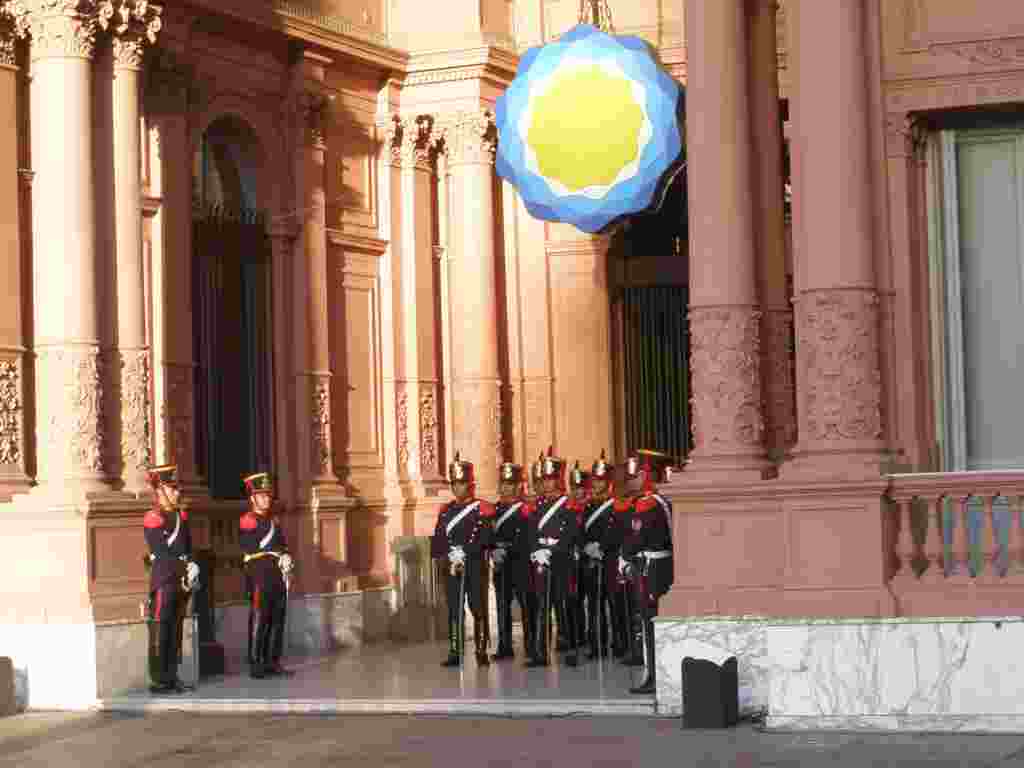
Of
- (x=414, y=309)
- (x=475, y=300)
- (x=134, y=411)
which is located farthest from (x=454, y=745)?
(x=475, y=300)

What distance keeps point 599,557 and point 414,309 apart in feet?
16.5

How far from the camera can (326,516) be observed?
77.9ft

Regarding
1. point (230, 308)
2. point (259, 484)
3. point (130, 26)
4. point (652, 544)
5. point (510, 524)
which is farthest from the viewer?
point (230, 308)

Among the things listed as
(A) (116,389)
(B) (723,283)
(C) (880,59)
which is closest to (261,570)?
(A) (116,389)

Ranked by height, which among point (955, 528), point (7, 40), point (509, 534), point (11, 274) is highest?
point (7, 40)

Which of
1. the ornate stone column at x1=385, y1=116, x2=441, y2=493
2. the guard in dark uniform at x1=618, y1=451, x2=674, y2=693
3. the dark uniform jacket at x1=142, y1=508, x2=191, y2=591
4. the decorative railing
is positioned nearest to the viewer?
the decorative railing

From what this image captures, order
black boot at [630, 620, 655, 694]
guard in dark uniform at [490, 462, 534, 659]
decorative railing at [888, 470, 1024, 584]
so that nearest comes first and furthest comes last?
1. decorative railing at [888, 470, 1024, 584]
2. black boot at [630, 620, 655, 694]
3. guard in dark uniform at [490, 462, 534, 659]

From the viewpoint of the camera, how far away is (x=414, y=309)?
25.4m

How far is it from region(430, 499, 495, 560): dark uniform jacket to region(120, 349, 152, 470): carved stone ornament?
2800mm

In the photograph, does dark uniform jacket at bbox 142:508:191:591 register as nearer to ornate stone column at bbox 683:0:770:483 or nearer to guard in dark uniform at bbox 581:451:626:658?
guard in dark uniform at bbox 581:451:626:658

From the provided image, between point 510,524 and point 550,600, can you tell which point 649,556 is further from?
point 510,524

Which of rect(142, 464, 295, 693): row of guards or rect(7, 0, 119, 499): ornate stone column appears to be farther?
rect(7, 0, 119, 499): ornate stone column

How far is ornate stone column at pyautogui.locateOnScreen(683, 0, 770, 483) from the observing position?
54.5ft

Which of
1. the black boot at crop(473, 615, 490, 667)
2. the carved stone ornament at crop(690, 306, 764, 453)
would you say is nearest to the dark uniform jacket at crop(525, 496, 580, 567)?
the black boot at crop(473, 615, 490, 667)
